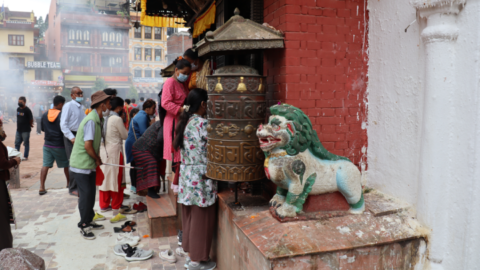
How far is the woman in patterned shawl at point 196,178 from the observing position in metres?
3.87

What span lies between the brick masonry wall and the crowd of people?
111 cm

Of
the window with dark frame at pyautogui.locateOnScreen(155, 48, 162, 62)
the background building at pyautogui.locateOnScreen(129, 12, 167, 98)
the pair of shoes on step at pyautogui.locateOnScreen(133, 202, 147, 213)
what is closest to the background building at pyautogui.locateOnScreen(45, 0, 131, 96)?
the background building at pyautogui.locateOnScreen(129, 12, 167, 98)

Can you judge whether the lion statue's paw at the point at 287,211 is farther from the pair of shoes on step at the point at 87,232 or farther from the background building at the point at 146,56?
the background building at the point at 146,56

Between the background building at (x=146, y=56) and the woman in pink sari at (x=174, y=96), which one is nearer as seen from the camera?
the woman in pink sari at (x=174, y=96)

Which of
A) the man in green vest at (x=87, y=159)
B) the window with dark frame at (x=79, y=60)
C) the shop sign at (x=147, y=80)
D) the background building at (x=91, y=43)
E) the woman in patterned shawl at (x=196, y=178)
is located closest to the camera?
the woman in patterned shawl at (x=196, y=178)

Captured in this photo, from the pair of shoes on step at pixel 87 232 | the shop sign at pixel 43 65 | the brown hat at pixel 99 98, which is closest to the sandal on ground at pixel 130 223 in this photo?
the pair of shoes on step at pixel 87 232

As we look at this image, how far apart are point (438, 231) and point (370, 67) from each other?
179 cm

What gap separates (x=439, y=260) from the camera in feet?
9.65

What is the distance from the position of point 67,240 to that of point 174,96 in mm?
2754

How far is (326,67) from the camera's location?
3.49 metres

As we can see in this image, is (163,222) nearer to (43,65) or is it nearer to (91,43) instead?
(91,43)

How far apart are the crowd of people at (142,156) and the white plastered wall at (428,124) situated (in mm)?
2007

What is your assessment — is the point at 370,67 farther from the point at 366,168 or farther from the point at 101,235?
the point at 101,235

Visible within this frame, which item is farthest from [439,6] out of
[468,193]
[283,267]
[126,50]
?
[126,50]
